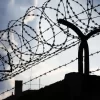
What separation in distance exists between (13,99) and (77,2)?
300 inches

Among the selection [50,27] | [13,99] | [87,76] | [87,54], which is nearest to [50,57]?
[50,27]

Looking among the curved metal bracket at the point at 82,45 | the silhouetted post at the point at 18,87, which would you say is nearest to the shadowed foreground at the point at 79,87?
the curved metal bracket at the point at 82,45

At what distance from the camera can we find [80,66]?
9266 millimetres

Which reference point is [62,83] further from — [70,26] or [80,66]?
[70,26]

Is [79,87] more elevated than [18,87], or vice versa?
[18,87]

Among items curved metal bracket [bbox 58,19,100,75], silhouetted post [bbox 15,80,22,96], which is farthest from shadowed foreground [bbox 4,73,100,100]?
silhouetted post [bbox 15,80,22,96]

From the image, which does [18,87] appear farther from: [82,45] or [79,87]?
[79,87]

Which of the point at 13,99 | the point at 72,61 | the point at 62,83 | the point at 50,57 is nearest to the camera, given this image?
the point at 62,83

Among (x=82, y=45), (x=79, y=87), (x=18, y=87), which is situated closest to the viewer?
(x=79, y=87)

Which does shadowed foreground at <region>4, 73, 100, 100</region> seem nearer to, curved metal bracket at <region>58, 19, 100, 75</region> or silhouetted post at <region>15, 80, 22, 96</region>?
curved metal bracket at <region>58, 19, 100, 75</region>

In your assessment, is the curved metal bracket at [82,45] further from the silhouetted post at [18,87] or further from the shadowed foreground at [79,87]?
the silhouetted post at [18,87]

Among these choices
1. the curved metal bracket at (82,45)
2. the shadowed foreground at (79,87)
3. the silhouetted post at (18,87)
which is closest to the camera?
the shadowed foreground at (79,87)

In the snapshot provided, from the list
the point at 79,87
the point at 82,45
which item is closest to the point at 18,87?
the point at 82,45

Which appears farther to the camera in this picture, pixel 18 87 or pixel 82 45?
pixel 18 87
